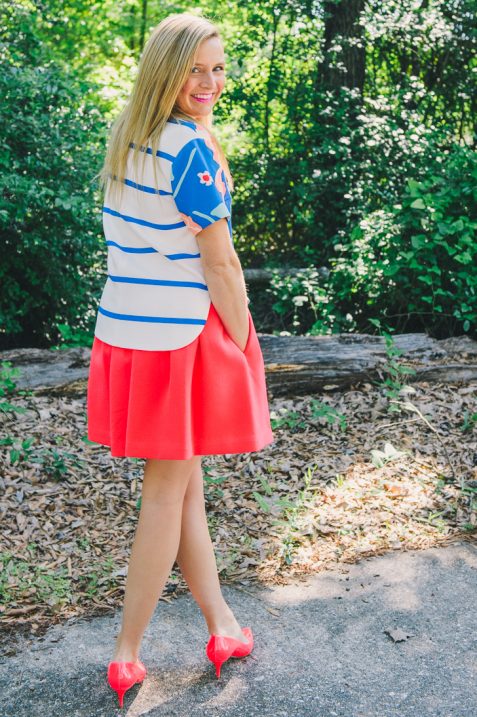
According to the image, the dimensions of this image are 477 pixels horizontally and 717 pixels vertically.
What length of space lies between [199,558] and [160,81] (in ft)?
4.77

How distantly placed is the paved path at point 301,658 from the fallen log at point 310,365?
177 cm

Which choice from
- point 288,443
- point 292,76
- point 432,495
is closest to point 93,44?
point 292,76

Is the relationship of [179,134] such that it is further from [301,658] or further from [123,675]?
[301,658]

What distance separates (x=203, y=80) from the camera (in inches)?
88.0

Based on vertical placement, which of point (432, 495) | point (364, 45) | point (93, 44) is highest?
point (93, 44)

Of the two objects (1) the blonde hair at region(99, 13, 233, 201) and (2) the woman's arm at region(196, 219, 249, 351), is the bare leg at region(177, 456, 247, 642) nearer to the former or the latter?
(2) the woman's arm at region(196, 219, 249, 351)

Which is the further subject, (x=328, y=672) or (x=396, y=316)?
(x=396, y=316)

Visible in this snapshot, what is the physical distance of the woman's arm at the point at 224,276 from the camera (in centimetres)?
219

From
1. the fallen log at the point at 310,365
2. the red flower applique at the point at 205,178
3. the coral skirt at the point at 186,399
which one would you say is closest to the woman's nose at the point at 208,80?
the red flower applique at the point at 205,178

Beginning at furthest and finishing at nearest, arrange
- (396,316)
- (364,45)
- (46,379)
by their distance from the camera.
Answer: (364,45), (396,316), (46,379)

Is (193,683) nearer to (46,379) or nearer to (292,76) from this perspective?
(46,379)

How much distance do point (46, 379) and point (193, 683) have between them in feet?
8.77

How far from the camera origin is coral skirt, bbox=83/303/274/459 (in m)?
2.28

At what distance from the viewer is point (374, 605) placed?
306cm
